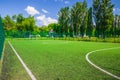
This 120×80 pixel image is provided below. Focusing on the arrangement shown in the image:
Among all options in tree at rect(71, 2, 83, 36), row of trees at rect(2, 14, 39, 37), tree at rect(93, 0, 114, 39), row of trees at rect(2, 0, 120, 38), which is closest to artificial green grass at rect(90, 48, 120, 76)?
row of trees at rect(2, 0, 120, 38)

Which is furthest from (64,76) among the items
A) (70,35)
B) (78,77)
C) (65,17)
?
(65,17)

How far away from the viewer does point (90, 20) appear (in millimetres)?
75188

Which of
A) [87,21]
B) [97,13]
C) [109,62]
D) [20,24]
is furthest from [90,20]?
[109,62]

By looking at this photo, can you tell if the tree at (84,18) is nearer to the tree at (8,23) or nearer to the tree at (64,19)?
the tree at (64,19)

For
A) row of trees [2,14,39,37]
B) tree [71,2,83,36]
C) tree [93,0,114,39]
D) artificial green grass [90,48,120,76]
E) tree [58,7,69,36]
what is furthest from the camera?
row of trees [2,14,39,37]

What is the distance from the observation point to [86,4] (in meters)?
76.1

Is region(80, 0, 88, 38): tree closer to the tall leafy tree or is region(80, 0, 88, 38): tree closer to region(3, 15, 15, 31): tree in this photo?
the tall leafy tree

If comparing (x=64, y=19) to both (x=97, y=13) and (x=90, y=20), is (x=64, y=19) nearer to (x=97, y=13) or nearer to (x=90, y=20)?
(x=90, y=20)

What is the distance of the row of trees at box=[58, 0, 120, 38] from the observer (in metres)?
62.2

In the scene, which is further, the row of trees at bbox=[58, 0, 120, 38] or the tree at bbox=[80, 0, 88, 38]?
the tree at bbox=[80, 0, 88, 38]

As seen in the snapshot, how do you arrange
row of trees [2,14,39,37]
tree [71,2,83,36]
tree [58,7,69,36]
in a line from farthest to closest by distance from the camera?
row of trees [2,14,39,37] < tree [58,7,69,36] < tree [71,2,83,36]

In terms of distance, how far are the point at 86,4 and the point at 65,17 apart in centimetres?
1479

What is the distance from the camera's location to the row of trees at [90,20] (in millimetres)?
62172

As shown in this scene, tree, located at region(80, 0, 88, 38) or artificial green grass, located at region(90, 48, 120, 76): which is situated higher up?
tree, located at region(80, 0, 88, 38)
